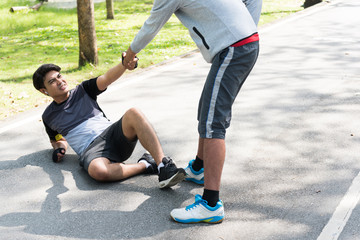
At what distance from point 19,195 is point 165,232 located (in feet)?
4.34

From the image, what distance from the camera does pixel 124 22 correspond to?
1209 centimetres

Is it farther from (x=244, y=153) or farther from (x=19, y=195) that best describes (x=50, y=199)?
(x=244, y=153)

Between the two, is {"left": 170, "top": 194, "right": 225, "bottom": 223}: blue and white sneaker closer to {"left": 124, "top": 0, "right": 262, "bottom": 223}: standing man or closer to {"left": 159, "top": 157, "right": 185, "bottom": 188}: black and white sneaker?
{"left": 124, "top": 0, "right": 262, "bottom": 223}: standing man

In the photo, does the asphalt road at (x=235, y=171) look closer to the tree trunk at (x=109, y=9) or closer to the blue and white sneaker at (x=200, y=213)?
the blue and white sneaker at (x=200, y=213)

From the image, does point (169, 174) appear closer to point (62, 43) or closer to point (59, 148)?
point (59, 148)

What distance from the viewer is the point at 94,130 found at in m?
4.06

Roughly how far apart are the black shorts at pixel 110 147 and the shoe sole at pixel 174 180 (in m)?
0.54

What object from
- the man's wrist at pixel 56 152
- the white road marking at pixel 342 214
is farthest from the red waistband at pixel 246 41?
the man's wrist at pixel 56 152

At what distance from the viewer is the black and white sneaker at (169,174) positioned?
341 centimetres

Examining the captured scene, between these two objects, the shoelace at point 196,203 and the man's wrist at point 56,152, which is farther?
the man's wrist at point 56,152

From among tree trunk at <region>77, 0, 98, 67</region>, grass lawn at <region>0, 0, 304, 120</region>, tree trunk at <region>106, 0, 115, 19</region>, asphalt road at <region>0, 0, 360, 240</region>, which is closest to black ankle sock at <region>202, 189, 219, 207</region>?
asphalt road at <region>0, 0, 360, 240</region>

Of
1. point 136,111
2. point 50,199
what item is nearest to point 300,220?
point 136,111

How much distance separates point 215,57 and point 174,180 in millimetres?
1006

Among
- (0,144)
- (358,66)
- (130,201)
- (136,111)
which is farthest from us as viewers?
(358,66)
